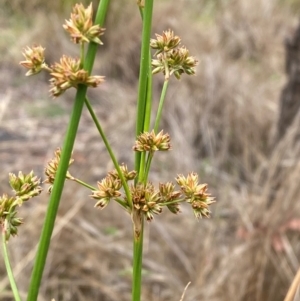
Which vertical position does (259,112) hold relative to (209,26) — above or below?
below

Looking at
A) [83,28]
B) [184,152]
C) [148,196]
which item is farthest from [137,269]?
[184,152]

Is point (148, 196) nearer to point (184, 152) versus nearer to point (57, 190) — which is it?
point (57, 190)

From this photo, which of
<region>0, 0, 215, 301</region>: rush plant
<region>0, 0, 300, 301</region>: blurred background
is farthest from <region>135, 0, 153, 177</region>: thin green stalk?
<region>0, 0, 300, 301</region>: blurred background

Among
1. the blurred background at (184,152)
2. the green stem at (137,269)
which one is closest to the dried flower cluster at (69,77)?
the green stem at (137,269)

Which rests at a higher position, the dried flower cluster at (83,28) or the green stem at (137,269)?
the dried flower cluster at (83,28)

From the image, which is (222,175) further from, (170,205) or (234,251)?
(170,205)

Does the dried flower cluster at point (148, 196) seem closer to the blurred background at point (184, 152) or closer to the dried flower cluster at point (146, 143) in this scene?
the dried flower cluster at point (146, 143)

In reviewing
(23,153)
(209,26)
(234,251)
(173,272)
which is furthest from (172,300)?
A: (209,26)
